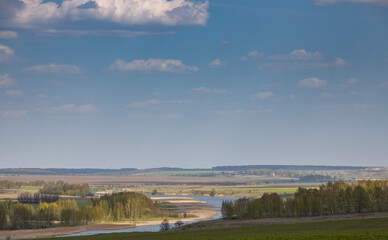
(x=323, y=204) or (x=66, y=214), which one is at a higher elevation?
(x=323, y=204)

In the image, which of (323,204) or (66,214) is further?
(66,214)

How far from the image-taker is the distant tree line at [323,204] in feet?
439

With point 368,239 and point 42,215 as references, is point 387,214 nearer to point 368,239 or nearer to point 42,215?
point 368,239

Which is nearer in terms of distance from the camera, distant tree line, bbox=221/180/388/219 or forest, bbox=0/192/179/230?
distant tree line, bbox=221/180/388/219

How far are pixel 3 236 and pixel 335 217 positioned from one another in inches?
2773

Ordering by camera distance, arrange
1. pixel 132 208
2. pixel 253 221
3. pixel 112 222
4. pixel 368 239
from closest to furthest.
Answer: pixel 368 239, pixel 253 221, pixel 112 222, pixel 132 208

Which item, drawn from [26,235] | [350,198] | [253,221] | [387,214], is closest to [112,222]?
[26,235]

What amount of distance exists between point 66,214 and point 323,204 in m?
65.2

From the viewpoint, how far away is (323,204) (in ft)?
454

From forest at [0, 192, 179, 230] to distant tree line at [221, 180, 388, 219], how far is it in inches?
1539

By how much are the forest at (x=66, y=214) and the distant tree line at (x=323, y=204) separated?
39078 mm

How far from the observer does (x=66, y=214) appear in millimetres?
156375

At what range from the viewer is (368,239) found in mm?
61688

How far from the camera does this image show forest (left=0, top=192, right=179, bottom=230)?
494 feet
